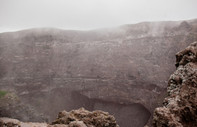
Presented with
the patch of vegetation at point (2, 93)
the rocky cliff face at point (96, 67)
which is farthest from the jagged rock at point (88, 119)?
the patch of vegetation at point (2, 93)

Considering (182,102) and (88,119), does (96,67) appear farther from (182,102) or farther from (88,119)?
(182,102)

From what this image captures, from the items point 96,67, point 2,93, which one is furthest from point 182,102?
point 2,93

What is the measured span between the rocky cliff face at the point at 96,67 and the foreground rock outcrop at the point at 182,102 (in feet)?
78.7

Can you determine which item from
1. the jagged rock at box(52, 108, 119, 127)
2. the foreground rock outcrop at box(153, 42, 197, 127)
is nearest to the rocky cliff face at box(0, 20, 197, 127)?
the jagged rock at box(52, 108, 119, 127)

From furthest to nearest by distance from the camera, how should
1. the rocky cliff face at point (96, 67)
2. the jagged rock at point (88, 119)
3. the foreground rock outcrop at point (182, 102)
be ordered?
the rocky cliff face at point (96, 67), the jagged rock at point (88, 119), the foreground rock outcrop at point (182, 102)

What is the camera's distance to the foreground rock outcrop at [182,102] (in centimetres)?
734

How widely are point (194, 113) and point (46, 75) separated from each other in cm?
3819

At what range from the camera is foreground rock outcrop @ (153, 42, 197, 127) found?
7340mm

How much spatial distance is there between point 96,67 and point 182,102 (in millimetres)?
31917

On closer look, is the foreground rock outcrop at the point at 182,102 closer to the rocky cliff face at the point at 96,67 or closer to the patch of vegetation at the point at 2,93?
the rocky cliff face at the point at 96,67

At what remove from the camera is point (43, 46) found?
145 ft

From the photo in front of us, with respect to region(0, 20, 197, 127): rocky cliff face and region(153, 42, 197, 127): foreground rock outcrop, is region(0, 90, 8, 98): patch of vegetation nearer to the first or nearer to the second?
region(0, 20, 197, 127): rocky cliff face

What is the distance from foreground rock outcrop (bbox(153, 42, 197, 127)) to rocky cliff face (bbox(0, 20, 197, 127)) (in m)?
24.0

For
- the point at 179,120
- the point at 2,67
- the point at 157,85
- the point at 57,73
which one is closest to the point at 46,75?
the point at 57,73
